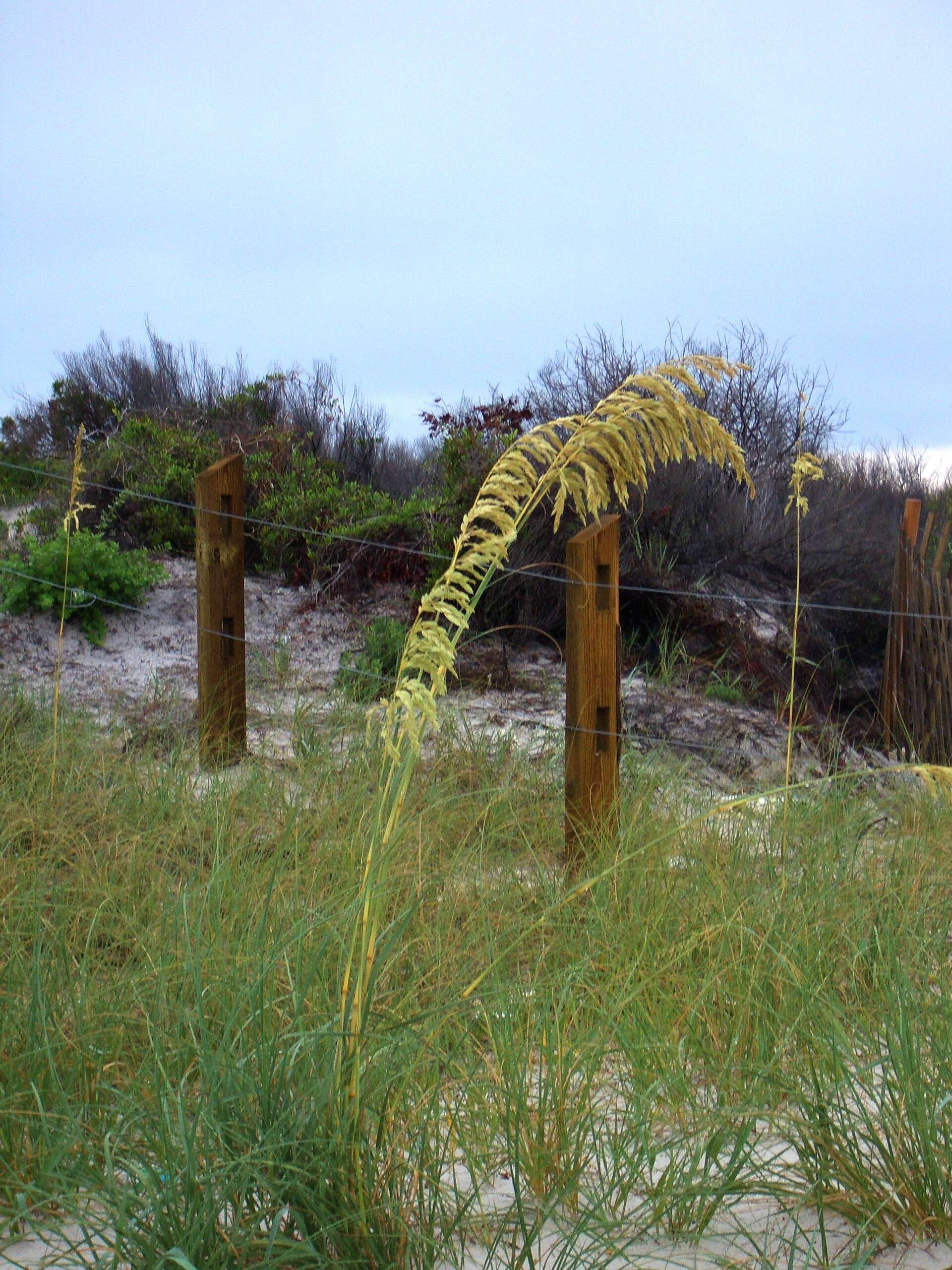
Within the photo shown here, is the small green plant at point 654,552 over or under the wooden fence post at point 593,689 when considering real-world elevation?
over

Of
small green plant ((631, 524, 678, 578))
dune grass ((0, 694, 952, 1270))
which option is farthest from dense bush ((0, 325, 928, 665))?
dune grass ((0, 694, 952, 1270))

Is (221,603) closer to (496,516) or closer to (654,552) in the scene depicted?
(654,552)

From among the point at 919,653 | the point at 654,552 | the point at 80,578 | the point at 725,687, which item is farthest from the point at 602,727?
the point at 80,578

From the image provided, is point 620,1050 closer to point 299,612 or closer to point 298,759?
point 298,759

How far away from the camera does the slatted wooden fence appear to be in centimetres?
705

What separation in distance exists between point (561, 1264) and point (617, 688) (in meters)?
2.75

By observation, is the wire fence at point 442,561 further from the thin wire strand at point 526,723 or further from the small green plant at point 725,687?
the small green plant at point 725,687

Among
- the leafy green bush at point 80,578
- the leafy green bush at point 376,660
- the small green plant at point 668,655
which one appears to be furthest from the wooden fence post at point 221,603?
the small green plant at point 668,655

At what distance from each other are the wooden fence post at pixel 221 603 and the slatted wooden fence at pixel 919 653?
3965 mm

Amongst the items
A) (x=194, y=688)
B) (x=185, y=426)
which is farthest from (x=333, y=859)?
(x=185, y=426)

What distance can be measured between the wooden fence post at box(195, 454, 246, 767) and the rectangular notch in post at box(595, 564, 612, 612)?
7.08 ft

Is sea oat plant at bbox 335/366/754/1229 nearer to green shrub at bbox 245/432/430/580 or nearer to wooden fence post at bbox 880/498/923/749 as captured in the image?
wooden fence post at bbox 880/498/923/749

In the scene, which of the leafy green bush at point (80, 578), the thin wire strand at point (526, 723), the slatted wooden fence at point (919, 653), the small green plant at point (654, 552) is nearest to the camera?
the thin wire strand at point (526, 723)

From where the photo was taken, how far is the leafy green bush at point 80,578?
733cm
